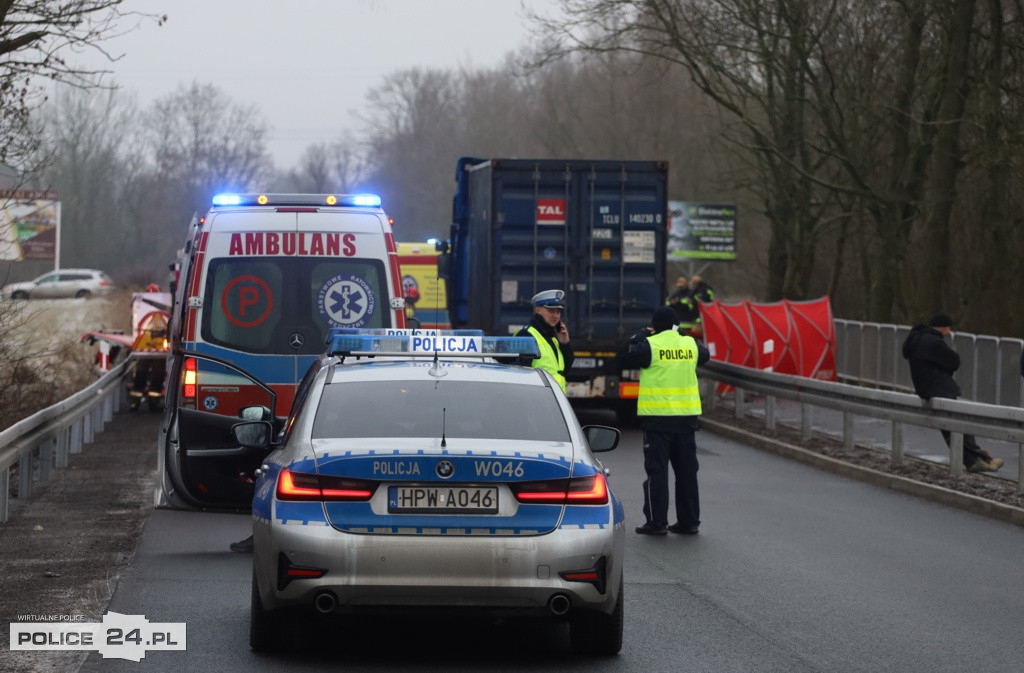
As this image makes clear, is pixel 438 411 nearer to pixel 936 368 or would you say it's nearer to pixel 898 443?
pixel 936 368

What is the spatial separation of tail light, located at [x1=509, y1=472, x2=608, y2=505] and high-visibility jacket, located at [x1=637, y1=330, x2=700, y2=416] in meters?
5.10

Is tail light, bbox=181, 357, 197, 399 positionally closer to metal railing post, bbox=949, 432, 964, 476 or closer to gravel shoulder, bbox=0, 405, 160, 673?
gravel shoulder, bbox=0, 405, 160, 673

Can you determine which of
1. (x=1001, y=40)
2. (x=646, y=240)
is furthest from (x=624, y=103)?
(x=646, y=240)

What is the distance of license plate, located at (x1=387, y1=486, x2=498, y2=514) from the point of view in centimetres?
672

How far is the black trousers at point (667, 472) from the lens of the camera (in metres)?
11.9

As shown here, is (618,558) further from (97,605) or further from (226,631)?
(97,605)

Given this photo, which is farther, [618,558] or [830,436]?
[830,436]

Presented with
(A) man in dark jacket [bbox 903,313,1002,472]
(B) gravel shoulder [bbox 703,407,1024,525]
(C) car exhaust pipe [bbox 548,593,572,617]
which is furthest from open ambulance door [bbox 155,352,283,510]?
(A) man in dark jacket [bbox 903,313,1002,472]

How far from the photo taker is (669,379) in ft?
39.4

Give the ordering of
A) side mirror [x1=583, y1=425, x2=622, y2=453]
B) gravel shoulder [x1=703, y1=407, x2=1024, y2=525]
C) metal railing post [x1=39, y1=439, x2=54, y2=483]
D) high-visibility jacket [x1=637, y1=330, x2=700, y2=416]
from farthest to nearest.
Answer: metal railing post [x1=39, y1=439, x2=54, y2=483] < gravel shoulder [x1=703, y1=407, x2=1024, y2=525] < high-visibility jacket [x1=637, y1=330, x2=700, y2=416] < side mirror [x1=583, y1=425, x2=622, y2=453]

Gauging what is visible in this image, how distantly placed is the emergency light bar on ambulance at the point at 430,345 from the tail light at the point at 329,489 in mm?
1295

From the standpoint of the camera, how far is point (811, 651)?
7512mm

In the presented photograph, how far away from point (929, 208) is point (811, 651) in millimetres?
20987
